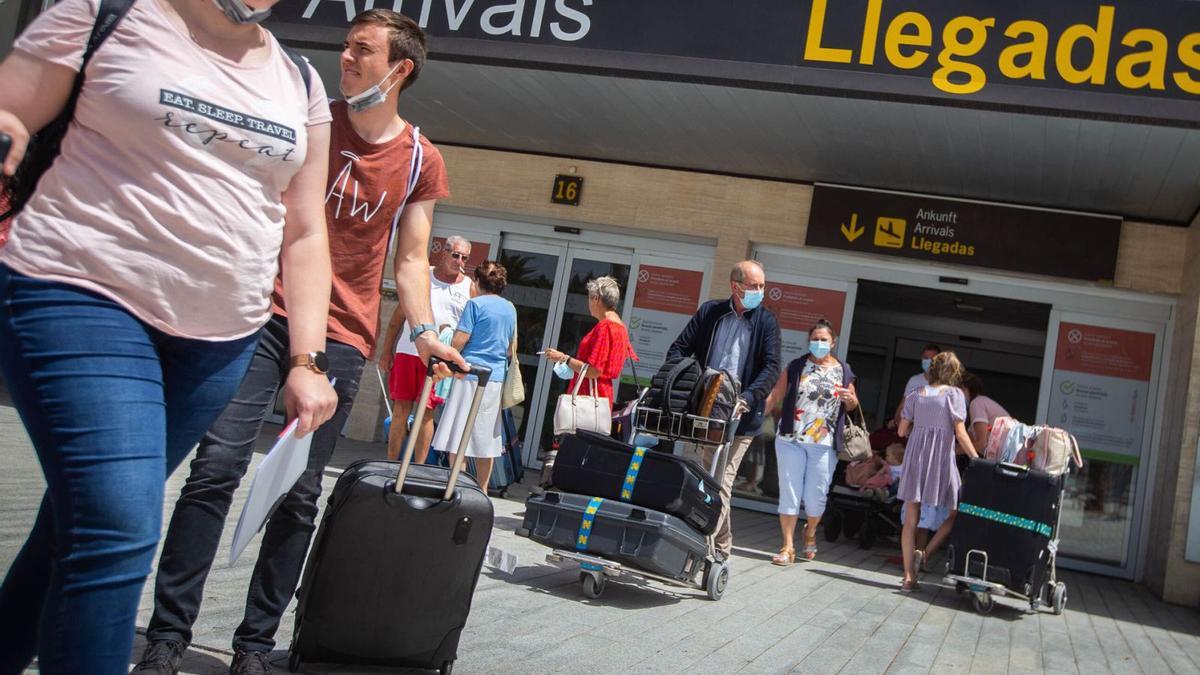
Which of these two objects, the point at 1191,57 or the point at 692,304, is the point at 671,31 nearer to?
the point at 1191,57

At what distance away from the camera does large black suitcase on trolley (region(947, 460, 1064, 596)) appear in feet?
24.5

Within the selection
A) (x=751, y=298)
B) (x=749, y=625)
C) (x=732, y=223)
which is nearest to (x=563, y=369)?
(x=751, y=298)

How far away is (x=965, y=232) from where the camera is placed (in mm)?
11633

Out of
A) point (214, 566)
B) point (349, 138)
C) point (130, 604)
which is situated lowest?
point (214, 566)

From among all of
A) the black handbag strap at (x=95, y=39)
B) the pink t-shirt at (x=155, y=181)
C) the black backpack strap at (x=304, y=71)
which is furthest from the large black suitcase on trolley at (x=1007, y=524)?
the black handbag strap at (x=95, y=39)

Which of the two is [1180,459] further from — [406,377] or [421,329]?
Result: [421,329]

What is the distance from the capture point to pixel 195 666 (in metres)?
3.28

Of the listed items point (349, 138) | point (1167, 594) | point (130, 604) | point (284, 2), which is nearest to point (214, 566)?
point (349, 138)

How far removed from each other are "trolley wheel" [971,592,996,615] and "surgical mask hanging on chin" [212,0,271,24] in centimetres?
655

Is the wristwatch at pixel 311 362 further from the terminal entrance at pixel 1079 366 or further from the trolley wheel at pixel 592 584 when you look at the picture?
the terminal entrance at pixel 1079 366

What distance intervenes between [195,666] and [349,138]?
5.29ft

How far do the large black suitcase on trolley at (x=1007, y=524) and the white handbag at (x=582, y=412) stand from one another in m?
2.53

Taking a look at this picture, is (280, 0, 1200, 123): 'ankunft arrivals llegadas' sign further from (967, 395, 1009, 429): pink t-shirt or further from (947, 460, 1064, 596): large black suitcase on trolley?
(967, 395, 1009, 429): pink t-shirt

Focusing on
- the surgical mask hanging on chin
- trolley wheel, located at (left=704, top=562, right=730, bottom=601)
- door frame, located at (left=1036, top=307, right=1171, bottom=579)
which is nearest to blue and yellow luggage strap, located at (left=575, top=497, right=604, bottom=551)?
trolley wheel, located at (left=704, top=562, right=730, bottom=601)
